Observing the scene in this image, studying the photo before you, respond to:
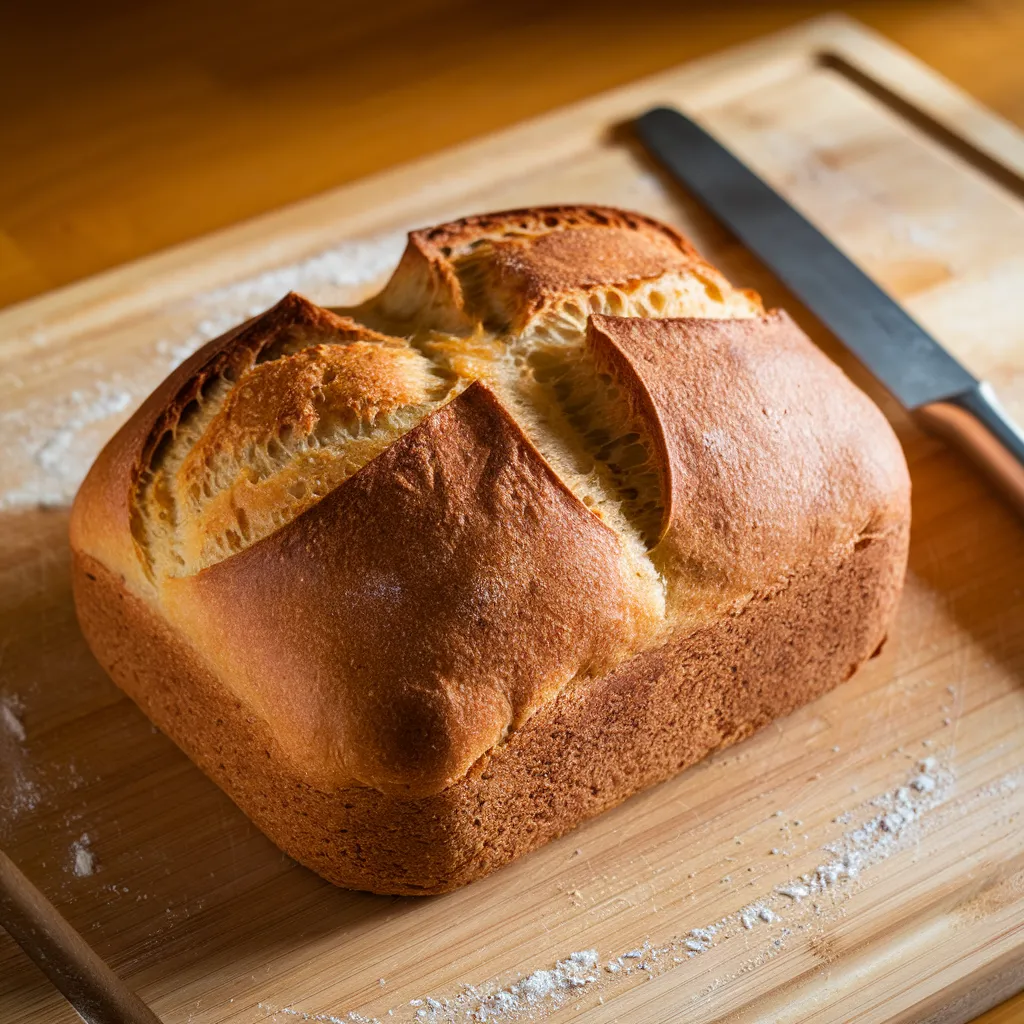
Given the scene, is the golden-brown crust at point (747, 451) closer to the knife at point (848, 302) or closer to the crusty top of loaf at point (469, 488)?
the crusty top of loaf at point (469, 488)

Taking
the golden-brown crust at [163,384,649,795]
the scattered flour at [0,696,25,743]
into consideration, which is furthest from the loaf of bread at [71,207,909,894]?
the scattered flour at [0,696,25,743]

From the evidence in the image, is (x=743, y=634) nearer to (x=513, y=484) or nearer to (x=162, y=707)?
(x=513, y=484)

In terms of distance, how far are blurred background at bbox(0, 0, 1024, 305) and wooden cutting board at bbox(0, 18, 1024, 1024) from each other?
1.57 ft

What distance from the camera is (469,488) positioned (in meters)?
1.50

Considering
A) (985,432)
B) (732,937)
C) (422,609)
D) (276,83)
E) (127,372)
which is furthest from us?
(276,83)

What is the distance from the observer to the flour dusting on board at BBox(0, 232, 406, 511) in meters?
2.09

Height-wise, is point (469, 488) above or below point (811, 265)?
above

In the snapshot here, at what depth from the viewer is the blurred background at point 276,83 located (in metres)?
2.79

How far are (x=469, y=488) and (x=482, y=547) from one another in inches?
2.6

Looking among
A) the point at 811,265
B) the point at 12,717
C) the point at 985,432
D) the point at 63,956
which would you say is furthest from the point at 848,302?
the point at 63,956

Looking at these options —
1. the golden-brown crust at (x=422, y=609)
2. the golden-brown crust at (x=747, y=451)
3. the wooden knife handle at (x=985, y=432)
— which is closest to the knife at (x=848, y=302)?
the wooden knife handle at (x=985, y=432)

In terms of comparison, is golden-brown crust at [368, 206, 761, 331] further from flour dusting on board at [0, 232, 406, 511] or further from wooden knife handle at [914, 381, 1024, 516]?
flour dusting on board at [0, 232, 406, 511]

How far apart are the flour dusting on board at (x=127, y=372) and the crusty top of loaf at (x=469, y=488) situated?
15.8 inches

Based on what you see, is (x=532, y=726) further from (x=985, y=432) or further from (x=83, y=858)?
(x=985, y=432)
